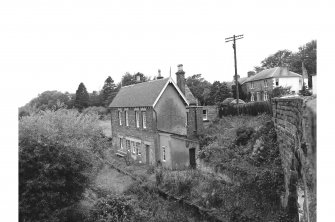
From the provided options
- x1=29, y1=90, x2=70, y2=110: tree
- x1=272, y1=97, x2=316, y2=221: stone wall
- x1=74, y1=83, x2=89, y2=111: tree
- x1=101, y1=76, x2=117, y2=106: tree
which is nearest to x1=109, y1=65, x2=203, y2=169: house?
x1=101, y1=76, x2=117, y2=106: tree

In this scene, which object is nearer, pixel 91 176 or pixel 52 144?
pixel 52 144

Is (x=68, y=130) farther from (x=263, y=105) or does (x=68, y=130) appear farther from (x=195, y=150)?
(x=263, y=105)

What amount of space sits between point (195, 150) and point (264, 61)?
85.4 feet

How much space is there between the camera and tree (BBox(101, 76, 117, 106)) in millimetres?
18611

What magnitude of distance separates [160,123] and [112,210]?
8.16 meters

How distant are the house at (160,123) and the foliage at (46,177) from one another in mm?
6352

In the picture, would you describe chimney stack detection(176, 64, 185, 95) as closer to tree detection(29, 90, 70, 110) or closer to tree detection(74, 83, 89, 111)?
tree detection(74, 83, 89, 111)

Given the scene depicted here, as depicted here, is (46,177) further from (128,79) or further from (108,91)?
(128,79)

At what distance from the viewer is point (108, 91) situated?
63.8ft

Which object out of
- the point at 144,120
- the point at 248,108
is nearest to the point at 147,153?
the point at 144,120

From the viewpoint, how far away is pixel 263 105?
14.4 meters

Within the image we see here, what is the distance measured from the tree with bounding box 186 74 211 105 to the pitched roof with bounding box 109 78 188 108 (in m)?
5.84

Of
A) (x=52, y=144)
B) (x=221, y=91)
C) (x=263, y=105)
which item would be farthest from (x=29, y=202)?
(x=221, y=91)

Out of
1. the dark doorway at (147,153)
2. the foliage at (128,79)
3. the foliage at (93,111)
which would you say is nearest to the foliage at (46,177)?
the foliage at (93,111)
